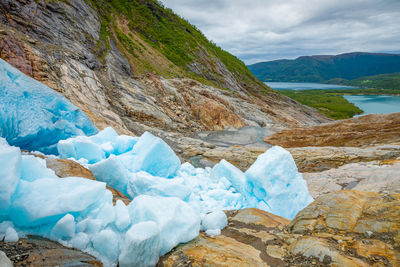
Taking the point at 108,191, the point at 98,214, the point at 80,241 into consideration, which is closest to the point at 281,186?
the point at 108,191

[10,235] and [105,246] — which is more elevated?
[10,235]

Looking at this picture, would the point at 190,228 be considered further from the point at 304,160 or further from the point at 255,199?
the point at 304,160

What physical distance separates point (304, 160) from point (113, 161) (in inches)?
409

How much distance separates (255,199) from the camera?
8.58 meters

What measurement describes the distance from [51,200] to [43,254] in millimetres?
849

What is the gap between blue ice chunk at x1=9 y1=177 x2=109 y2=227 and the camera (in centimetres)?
316

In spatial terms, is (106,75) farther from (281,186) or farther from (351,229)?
(351,229)

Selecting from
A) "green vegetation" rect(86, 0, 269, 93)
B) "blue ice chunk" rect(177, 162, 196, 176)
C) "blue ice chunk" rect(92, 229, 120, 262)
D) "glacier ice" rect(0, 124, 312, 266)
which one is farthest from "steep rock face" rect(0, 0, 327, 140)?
"blue ice chunk" rect(92, 229, 120, 262)

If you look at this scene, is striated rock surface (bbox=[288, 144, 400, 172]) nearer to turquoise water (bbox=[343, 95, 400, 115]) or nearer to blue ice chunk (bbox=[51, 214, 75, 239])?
blue ice chunk (bbox=[51, 214, 75, 239])

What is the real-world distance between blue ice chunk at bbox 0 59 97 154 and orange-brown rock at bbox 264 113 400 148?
53.4 ft

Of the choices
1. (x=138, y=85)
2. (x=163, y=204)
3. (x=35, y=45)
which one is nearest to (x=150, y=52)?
(x=138, y=85)

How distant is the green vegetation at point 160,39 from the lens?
29.8 meters

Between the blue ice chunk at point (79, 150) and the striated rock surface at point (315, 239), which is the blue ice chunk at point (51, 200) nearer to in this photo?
the striated rock surface at point (315, 239)

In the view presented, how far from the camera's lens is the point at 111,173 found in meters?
6.42
